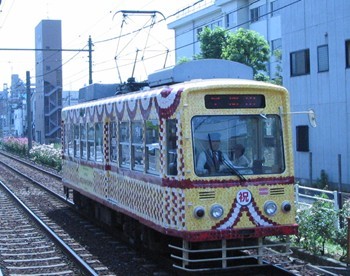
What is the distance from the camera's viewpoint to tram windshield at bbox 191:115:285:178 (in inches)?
338

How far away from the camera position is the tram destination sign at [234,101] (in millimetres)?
8719

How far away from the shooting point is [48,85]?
202 feet

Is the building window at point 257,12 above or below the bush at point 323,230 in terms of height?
above

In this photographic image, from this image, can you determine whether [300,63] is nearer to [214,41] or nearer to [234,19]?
[214,41]

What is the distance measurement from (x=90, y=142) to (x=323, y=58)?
1275cm

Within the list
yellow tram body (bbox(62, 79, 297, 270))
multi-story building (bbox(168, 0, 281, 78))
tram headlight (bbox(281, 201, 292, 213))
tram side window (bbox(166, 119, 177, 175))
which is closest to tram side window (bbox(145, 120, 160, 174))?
yellow tram body (bbox(62, 79, 297, 270))

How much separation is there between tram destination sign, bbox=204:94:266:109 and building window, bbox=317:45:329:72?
15.1 metres

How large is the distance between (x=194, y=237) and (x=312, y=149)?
16.6 meters

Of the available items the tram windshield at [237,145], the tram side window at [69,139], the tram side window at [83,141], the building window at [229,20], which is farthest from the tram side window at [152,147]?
the building window at [229,20]

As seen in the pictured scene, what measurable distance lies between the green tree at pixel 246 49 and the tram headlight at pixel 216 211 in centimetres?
2058

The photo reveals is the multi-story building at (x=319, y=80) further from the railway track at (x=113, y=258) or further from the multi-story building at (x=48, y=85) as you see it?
the multi-story building at (x=48, y=85)

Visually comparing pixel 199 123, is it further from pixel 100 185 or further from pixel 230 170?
pixel 100 185

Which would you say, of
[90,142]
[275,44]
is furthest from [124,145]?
[275,44]

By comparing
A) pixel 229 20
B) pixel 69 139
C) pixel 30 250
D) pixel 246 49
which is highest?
pixel 229 20
